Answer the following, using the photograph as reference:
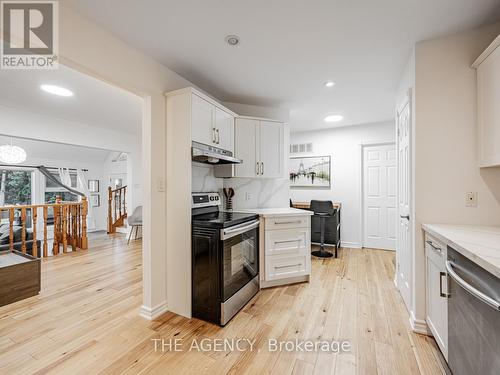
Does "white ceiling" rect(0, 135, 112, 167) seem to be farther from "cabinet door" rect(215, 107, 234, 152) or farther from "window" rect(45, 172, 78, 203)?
"cabinet door" rect(215, 107, 234, 152)

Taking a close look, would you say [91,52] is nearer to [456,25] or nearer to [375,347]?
[456,25]

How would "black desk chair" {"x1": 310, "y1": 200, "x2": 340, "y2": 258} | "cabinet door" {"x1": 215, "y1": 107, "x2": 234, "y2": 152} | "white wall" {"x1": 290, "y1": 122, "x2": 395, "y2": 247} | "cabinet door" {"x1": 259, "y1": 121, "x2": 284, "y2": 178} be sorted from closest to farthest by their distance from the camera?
1. "cabinet door" {"x1": 215, "y1": 107, "x2": 234, "y2": 152}
2. "cabinet door" {"x1": 259, "y1": 121, "x2": 284, "y2": 178}
3. "black desk chair" {"x1": 310, "y1": 200, "x2": 340, "y2": 258}
4. "white wall" {"x1": 290, "y1": 122, "x2": 395, "y2": 247}

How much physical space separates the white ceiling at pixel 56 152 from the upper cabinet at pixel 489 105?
667 centimetres

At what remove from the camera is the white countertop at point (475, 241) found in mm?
962

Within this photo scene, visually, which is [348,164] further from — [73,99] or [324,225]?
[73,99]

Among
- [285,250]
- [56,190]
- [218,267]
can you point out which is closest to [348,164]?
[285,250]

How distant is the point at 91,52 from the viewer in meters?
1.61

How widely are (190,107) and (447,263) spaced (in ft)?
7.18

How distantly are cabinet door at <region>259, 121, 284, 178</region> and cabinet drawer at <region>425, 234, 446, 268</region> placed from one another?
180cm

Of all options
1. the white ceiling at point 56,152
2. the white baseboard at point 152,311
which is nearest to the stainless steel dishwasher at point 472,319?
the white baseboard at point 152,311

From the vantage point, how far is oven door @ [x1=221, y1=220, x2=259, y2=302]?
1.97 meters

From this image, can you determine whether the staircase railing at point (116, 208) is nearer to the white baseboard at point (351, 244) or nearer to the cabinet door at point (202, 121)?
the cabinet door at point (202, 121)

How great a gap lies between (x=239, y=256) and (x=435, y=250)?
5.15ft

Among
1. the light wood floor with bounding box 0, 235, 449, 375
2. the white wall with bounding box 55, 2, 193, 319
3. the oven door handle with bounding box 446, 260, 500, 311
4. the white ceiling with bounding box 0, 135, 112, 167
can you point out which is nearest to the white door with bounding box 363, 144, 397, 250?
the light wood floor with bounding box 0, 235, 449, 375
